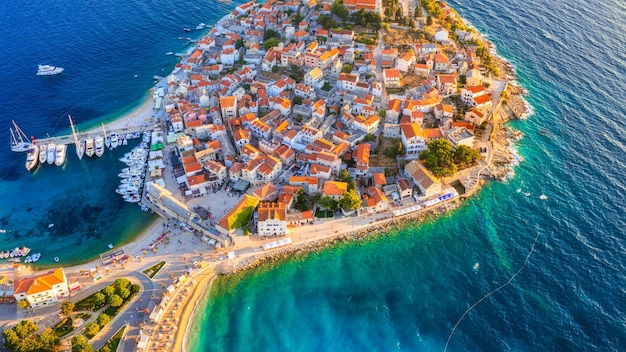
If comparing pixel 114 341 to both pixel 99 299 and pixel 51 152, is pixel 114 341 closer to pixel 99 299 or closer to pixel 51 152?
pixel 99 299

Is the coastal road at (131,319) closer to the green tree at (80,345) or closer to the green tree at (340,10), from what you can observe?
the green tree at (80,345)

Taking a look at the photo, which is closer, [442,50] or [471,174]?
[471,174]

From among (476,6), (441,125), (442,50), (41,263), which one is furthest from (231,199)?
(476,6)

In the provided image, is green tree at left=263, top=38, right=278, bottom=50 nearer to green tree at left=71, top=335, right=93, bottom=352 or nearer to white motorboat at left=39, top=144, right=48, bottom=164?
white motorboat at left=39, top=144, right=48, bottom=164

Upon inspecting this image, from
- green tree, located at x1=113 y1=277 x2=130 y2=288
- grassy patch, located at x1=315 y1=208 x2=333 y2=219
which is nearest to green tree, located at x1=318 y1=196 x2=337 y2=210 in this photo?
grassy patch, located at x1=315 y1=208 x2=333 y2=219

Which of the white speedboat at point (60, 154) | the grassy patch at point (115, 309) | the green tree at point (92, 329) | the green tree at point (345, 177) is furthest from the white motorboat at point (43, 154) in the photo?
the green tree at point (345, 177)

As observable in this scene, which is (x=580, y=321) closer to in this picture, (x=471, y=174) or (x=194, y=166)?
(x=471, y=174)
